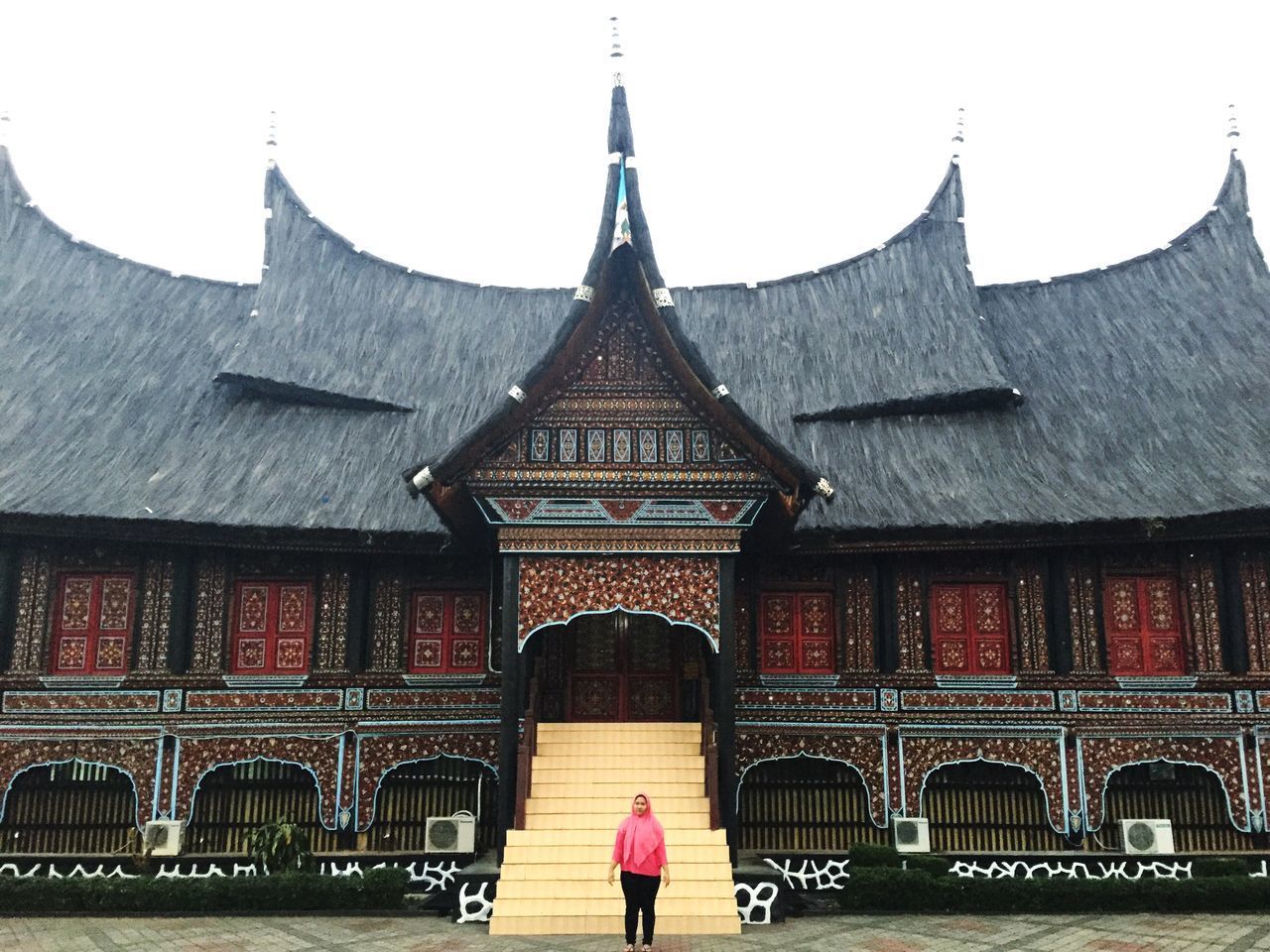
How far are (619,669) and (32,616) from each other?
782cm

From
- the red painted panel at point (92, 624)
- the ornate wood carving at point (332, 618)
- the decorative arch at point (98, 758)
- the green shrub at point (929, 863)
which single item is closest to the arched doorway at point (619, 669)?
the ornate wood carving at point (332, 618)

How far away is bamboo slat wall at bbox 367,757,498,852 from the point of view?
13625 millimetres

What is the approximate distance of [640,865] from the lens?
847cm

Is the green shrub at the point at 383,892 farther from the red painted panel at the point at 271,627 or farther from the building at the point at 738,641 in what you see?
the red painted panel at the point at 271,627

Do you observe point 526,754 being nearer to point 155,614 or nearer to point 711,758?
point 711,758

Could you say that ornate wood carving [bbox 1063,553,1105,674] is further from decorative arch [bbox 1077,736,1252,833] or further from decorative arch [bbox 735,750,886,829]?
decorative arch [bbox 735,750,886,829]

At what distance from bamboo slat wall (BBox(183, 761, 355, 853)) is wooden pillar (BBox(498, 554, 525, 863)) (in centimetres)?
395

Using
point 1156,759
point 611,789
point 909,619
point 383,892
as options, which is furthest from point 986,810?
point 383,892

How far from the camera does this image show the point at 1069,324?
57.9ft

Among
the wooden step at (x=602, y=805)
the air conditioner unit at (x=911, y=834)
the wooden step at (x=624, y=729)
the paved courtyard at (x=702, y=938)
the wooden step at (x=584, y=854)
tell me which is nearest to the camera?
the paved courtyard at (x=702, y=938)

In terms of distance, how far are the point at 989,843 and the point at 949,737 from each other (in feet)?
4.59

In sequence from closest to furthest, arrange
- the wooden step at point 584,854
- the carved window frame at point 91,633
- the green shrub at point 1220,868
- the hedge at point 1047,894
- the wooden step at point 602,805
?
the wooden step at point 584,854 < the wooden step at point 602,805 < the hedge at point 1047,894 < the green shrub at point 1220,868 < the carved window frame at point 91,633

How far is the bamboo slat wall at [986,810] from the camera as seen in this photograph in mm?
13344

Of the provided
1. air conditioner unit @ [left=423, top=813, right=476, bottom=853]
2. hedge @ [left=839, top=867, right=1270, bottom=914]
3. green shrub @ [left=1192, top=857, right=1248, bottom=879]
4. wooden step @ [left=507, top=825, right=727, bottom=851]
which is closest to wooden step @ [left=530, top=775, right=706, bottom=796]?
wooden step @ [left=507, top=825, right=727, bottom=851]
